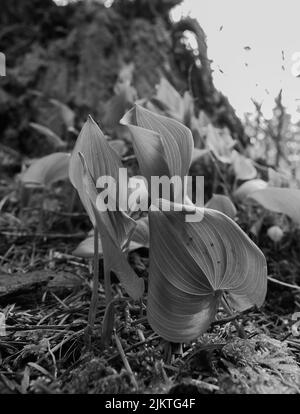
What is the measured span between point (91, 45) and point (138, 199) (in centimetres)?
273

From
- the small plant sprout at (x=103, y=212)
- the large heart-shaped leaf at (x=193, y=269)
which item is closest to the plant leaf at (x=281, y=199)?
the large heart-shaped leaf at (x=193, y=269)

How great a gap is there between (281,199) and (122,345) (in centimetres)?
84

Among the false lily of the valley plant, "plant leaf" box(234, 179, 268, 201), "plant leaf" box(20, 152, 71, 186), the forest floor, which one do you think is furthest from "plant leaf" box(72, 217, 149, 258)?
"plant leaf" box(234, 179, 268, 201)

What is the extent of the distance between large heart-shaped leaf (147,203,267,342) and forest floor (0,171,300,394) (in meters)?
0.10

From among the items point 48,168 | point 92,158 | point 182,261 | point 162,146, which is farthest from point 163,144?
point 48,168

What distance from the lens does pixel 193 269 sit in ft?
3.29

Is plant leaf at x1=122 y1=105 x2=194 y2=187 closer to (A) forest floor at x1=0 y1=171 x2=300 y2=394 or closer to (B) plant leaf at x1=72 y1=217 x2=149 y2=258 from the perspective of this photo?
(B) plant leaf at x1=72 y1=217 x2=149 y2=258

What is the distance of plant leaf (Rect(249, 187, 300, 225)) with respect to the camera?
1472mm

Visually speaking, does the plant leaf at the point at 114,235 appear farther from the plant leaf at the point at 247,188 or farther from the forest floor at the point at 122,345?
the plant leaf at the point at 247,188

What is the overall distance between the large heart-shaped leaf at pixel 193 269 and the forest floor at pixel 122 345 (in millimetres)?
100

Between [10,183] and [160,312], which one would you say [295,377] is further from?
[10,183]

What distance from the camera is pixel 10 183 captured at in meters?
2.80

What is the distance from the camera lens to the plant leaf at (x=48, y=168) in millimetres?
1869
